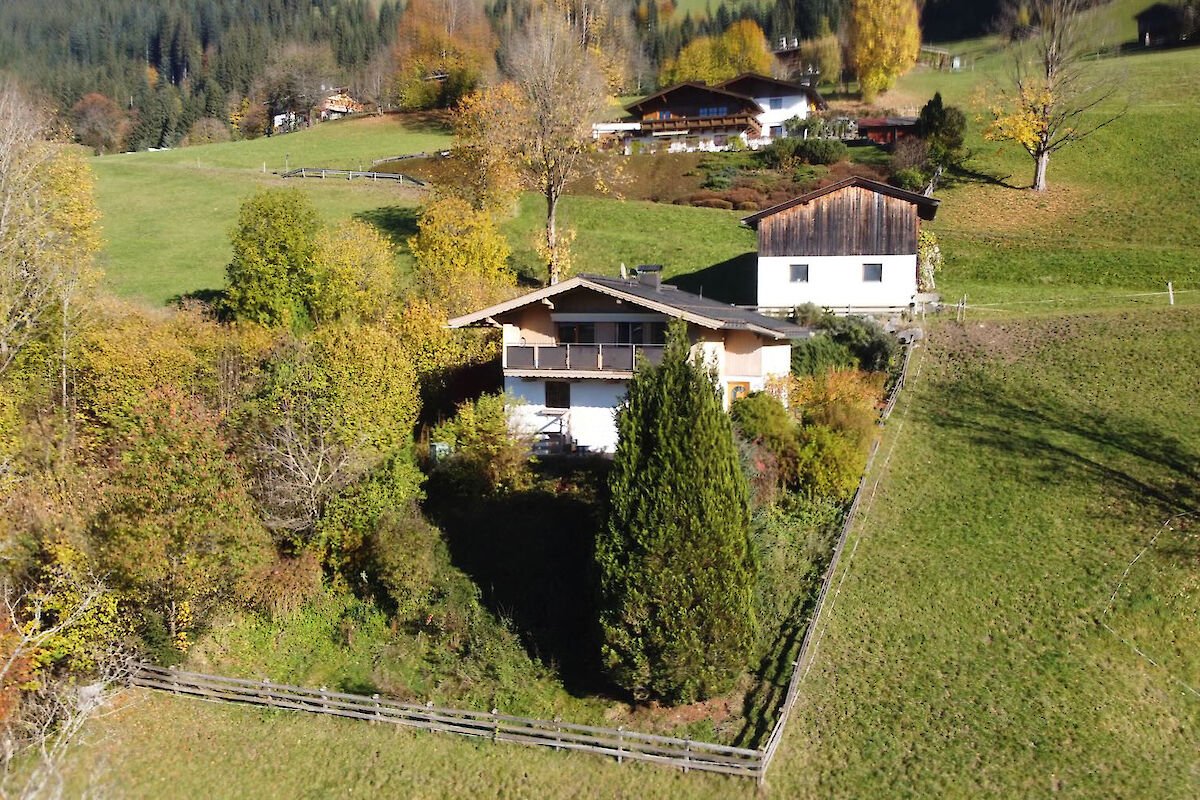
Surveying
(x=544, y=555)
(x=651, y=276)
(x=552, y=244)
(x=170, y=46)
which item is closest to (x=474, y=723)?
(x=544, y=555)

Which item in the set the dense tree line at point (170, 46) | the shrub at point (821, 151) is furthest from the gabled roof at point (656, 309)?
the dense tree line at point (170, 46)

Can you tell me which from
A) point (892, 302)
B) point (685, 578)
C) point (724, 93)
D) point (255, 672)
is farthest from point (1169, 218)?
point (255, 672)

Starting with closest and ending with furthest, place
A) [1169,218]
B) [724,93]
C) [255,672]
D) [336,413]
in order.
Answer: [255,672] → [336,413] → [1169,218] → [724,93]

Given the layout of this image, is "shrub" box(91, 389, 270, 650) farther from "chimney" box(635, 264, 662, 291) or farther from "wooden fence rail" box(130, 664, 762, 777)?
"chimney" box(635, 264, 662, 291)

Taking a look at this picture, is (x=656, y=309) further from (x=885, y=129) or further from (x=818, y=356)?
(x=885, y=129)

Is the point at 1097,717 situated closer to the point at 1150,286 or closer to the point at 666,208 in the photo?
→ the point at 1150,286

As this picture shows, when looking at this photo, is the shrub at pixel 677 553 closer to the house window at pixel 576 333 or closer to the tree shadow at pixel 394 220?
the house window at pixel 576 333

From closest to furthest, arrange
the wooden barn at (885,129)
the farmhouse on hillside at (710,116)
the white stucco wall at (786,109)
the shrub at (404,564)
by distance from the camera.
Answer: the shrub at (404,564), the farmhouse on hillside at (710,116), the wooden barn at (885,129), the white stucco wall at (786,109)

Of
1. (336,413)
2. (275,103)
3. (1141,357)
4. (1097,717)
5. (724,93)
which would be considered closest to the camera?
(1097,717)
